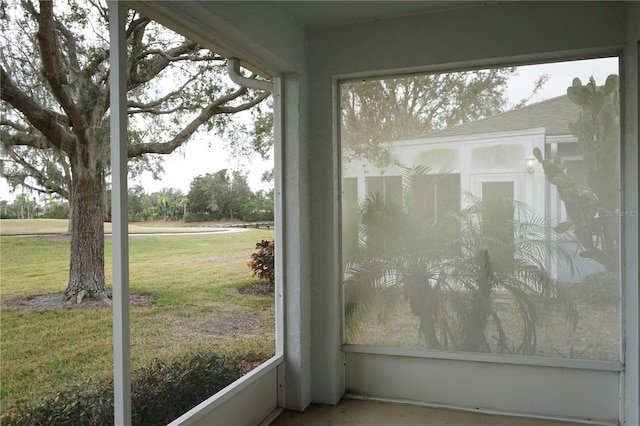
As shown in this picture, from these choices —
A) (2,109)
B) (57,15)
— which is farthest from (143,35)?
(2,109)

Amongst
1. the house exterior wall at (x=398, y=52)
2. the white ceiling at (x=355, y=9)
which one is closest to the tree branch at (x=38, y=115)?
the white ceiling at (x=355, y=9)

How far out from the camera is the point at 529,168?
324 cm

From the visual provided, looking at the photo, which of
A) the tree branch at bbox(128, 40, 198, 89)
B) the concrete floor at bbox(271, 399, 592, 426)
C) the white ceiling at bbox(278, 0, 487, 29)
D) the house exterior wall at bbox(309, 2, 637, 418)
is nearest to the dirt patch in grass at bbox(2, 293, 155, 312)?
the tree branch at bbox(128, 40, 198, 89)

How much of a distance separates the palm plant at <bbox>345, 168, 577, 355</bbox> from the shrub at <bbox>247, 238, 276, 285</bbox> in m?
0.57

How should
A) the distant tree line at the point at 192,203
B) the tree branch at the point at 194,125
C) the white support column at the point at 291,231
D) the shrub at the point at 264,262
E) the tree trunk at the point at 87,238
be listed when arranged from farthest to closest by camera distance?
the shrub at the point at 264,262, the white support column at the point at 291,231, the tree branch at the point at 194,125, the tree trunk at the point at 87,238, the distant tree line at the point at 192,203

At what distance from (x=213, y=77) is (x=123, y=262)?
175 cm

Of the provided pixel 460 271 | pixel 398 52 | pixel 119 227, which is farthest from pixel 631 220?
pixel 119 227

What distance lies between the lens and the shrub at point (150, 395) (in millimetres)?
1992

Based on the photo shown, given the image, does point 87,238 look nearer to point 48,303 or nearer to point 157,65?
point 48,303

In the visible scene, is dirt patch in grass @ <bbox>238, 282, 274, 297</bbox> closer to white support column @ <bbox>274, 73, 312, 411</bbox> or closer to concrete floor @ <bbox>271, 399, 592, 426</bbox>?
white support column @ <bbox>274, 73, 312, 411</bbox>

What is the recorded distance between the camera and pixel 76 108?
210 cm

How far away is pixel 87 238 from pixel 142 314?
0.63 meters

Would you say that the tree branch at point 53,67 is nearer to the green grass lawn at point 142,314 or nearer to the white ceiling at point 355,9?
the green grass lawn at point 142,314

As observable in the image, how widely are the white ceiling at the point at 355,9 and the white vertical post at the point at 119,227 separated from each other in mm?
1384
